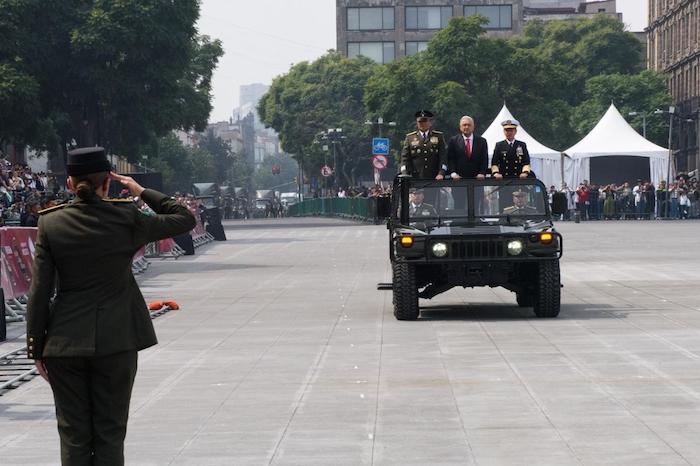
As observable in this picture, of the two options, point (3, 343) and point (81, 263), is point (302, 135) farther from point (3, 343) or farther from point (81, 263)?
point (81, 263)

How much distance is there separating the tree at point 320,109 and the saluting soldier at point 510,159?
3863 inches

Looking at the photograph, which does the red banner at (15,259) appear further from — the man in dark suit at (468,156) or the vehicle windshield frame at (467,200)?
the man in dark suit at (468,156)

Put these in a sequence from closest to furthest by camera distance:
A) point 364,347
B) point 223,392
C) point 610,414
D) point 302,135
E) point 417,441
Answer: point 417,441 < point 610,414 < point 223,392 < point 364,347 < point 302,135

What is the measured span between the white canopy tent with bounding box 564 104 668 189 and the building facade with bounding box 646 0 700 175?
32.9 metres

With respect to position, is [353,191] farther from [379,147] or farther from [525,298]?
[525,298]

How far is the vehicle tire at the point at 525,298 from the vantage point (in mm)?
19877

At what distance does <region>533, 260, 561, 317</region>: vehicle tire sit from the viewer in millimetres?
18797

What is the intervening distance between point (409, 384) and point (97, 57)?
152ft

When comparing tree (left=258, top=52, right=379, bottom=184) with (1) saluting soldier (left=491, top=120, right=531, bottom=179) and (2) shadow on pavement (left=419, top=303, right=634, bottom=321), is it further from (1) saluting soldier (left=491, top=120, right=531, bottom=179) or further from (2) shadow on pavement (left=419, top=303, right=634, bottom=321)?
(1) saluting soldier (left=491, top=120, right=531, bottom=179)

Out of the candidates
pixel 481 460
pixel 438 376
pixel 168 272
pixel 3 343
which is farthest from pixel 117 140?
pixel 481 460

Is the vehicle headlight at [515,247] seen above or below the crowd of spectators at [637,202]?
above

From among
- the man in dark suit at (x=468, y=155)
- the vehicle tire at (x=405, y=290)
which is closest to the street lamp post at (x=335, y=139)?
the man in dark suit at (x=468, y=155)

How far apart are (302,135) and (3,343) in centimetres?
11044

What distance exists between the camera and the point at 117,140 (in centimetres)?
6581
